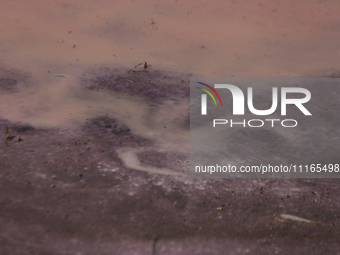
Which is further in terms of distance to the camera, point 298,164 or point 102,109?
point 102,109

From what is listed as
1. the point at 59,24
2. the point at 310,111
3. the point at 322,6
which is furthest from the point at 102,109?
the point at 322,6

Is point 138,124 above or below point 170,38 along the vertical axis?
below

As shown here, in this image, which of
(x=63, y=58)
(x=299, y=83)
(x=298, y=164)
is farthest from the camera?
(x=63, y=58)

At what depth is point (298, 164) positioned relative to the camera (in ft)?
14.4

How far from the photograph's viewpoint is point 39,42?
26.7 ft

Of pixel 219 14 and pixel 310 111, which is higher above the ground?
pixel 219 14

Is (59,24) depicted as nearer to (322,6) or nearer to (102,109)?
(102,109)

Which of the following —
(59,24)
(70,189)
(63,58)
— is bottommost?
(70,189)

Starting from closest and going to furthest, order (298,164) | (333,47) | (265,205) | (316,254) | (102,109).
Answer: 1. (316,254)
2. (265,205)
3. (298,164)
4. (102,109)
5. (333,47)

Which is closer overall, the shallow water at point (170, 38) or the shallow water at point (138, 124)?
the shallow water at point (138, 124)

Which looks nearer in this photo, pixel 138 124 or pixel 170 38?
pixel 138 124

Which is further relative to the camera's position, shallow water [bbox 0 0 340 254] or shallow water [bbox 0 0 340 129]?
shallow water [bbox 0 0 340 129]

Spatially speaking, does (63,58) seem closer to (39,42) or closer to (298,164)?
(39,42)

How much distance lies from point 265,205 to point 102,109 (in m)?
2.98
